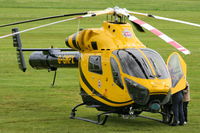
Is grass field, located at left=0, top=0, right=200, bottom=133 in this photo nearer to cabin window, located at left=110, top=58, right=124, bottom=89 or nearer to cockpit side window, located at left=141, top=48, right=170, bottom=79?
cabin window, located at left=110, top=58, right=124, bottom=89

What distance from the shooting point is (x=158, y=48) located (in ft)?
109

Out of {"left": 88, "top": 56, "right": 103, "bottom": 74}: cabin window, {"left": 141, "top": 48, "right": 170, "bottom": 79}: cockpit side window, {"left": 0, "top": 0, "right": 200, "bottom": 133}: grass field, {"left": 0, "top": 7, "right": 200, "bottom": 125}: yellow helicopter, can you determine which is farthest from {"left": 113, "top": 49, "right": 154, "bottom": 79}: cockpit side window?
{"left": 0, "top": 0, "right": 200, "bottom": 133}: grass field

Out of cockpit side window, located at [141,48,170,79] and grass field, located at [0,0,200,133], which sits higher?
cockpit side window, located at [141,48,170,79]

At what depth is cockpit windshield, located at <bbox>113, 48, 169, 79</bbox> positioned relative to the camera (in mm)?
13562

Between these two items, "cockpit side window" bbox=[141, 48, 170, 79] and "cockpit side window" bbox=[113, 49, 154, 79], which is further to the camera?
"cockpit side window" bbox=[141, 48, 170, 79]

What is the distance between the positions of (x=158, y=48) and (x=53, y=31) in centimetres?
1222

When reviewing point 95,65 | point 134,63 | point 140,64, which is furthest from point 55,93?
point 140,64

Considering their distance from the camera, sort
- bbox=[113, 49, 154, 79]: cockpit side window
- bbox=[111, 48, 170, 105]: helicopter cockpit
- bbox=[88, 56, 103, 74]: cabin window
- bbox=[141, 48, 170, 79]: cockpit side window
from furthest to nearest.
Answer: bbox=[88, 56, 103, 74]: cabin window < bbox=[141, 48, 170, 79]: cockpit side window < bbox=[113, 49, 154, 79]: cockpit side window < bbox=[111, 48, 170, 105]: helicopter cockpit

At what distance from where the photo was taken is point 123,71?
1384 centimetres

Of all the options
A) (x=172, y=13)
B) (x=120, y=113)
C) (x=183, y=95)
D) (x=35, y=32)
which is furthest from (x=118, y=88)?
(x=172, y=13)

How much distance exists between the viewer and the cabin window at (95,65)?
48.1ft

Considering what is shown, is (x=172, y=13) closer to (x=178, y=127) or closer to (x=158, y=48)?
(x=158, y=48)

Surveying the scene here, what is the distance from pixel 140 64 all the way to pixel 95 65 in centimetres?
159

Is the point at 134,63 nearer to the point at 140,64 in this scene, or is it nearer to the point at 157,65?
the point at 140,64
